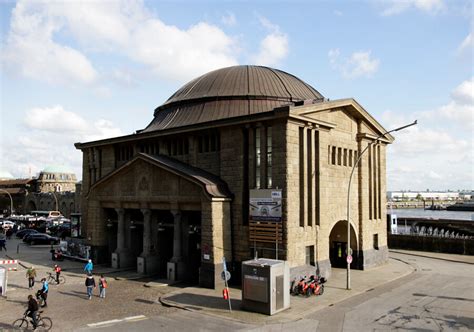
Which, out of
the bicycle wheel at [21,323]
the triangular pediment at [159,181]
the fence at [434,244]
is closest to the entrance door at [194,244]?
the triangular pediment at [159,181]

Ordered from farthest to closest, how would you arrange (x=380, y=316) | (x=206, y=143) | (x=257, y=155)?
(x=206, y=143)
(x=257, y=155)
(x=380, y=316)

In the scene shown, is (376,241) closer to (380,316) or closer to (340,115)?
(340,115)

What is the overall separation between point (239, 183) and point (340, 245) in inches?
500

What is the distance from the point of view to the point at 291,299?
2611 centimetres

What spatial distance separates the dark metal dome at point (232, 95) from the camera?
1537 inches

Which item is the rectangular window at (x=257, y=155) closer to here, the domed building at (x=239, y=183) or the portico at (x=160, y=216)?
the domed building at (x=239, y=183)

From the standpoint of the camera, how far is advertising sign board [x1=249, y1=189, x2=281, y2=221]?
28.9m

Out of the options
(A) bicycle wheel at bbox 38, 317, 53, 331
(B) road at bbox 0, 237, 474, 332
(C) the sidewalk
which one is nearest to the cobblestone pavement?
(B) road at bbox 0, 237, 474, 332

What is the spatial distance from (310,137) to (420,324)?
1466 cm

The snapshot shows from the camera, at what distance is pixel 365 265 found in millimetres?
37062

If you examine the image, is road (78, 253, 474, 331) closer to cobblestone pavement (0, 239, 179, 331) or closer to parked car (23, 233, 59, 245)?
cobblestone pavement (0, 239, 179, 331)

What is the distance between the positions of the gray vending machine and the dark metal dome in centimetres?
1774

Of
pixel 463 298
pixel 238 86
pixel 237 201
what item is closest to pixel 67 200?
pixel 238 86

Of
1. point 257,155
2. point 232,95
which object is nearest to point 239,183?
point 257,155
